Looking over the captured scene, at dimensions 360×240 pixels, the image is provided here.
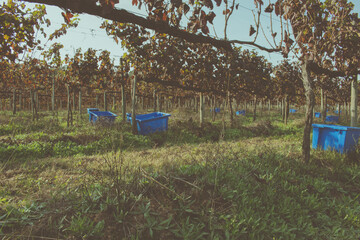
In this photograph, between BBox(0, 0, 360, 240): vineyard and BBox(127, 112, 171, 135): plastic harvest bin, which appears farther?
BBox(127, 112, 171, 135): plastic harvest bin

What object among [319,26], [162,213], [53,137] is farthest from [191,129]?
[162,213]

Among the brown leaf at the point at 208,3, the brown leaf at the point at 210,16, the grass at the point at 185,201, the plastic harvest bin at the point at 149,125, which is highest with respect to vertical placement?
the brown leaf at the point at 208,3

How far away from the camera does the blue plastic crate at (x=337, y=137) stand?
4.85 meters

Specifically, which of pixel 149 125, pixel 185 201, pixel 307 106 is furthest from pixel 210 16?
pixel 149 125

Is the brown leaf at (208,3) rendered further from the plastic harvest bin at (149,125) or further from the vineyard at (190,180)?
the plastic harvest bin at (149,125)

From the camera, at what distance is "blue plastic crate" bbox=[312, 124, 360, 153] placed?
4.85 m

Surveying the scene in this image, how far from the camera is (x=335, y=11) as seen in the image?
11.9 ft

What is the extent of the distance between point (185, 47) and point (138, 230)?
5521 mm

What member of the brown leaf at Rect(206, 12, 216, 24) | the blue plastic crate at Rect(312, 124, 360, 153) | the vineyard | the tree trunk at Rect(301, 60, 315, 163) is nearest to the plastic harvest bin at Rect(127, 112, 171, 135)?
the vineyard

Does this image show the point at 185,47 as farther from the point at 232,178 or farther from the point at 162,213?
the point at 162,213

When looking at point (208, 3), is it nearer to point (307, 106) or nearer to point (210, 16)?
point (210, 16)

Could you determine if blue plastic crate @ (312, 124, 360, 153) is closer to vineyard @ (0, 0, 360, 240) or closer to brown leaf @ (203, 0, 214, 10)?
vineyard @ (0, 0, 360, 240)

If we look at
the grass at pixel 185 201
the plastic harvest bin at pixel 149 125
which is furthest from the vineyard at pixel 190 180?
the plastic harvest bin at pixel 149 125

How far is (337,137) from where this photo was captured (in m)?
5.00
